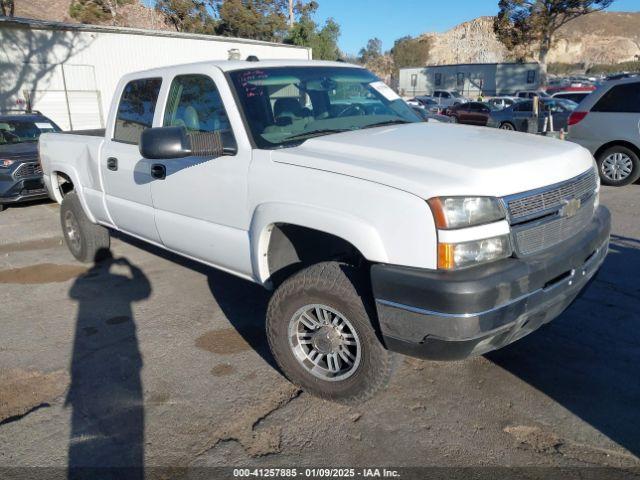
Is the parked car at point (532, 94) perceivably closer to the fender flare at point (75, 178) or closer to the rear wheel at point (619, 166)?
the rear wheel at point (619, 166)

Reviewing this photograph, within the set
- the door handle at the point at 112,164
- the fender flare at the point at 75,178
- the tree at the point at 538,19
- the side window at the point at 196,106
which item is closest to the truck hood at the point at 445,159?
the side window at the point at 196,106

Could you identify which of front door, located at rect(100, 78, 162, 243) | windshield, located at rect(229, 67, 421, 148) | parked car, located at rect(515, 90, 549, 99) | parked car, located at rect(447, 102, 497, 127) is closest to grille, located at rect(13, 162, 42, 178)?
front door, located at rect(100, 78, 162, 243)

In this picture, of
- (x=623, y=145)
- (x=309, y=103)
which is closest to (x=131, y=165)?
(x=309, y=103)

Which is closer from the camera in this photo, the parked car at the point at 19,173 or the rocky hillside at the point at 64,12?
the parked car at the point at 19,173

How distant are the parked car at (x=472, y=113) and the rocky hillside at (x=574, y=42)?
8518 centimetres

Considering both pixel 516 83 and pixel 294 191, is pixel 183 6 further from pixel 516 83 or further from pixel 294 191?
pixel 294 191

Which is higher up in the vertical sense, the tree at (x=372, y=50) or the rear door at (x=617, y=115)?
the tree at (x=372, y=50)

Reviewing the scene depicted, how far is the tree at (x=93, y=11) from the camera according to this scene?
3850 cm

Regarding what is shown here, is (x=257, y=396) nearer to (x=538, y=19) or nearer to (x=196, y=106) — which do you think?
(x=196, y=106)

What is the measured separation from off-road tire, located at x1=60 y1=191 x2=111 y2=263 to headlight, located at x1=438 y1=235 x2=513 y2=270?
173 inches

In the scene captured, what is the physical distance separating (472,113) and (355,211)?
22823 millimetres

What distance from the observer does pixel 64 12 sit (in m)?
72.4

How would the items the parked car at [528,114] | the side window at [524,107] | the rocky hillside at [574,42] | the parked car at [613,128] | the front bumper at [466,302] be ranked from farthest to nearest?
the rocky hillside at [574,42] → the side window at [524,107] → the parked car at [528,114] → the parked car at [613,128] → the front bumper at [466,302]

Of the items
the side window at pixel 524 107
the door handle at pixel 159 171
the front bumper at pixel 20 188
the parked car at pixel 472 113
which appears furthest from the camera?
the parked car at pixel 472 113
